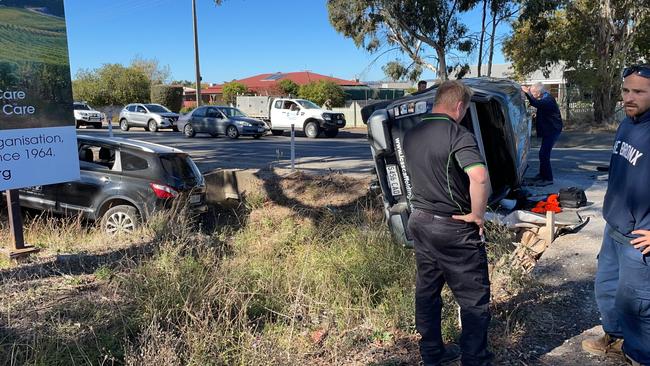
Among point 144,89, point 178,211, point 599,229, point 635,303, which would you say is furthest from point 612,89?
point 144,89

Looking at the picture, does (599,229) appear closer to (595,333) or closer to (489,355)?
(595,333)

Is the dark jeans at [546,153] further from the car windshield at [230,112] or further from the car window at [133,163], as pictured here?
the car windshield at [230,112]

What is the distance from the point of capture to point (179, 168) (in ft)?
28.1

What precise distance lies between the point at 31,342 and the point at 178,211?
15.1 feet

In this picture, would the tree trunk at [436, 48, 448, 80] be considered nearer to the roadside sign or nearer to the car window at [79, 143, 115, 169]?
the car window at [79, 143, 115, 169]

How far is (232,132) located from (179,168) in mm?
14992

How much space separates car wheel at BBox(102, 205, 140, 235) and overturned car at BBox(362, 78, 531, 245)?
4.02 metres

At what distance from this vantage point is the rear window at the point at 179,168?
835 cm

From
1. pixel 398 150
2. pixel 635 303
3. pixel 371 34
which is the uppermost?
pixel 371 34

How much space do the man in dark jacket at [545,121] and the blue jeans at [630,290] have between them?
5.80 meters

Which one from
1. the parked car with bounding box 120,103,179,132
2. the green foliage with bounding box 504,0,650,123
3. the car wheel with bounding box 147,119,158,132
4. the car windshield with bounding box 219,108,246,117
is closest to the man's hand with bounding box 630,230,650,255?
the car windshield with bounding box 219,108,246,117

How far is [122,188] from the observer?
816 centimetres

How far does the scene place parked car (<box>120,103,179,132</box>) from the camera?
28359 mm

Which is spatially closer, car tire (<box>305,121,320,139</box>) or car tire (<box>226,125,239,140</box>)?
car tire (<box>226,125,239,140</box>)
